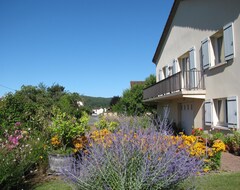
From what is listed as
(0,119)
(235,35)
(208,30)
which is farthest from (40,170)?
(208,30)

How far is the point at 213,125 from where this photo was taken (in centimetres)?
1291

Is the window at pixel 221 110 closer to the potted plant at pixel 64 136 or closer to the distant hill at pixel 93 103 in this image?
the potted plant at pixel 64 136

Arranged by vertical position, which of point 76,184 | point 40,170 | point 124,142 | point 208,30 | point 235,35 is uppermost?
point 208,30

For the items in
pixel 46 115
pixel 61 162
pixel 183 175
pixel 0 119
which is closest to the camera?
pixel 183 175

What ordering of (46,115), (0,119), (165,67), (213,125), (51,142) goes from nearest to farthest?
(51,142), (0,119), (46,115), (213,125), (165,67)

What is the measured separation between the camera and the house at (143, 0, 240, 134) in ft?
36.6

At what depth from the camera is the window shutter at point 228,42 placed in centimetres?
1105

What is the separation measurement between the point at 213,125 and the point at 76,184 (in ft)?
34.9

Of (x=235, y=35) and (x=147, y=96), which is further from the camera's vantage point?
(x=147, y=96)

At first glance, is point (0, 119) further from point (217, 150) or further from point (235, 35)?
point (235, 35)

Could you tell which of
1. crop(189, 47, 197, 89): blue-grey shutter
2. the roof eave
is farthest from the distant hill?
the roof eave

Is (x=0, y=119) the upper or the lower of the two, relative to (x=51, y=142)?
upper

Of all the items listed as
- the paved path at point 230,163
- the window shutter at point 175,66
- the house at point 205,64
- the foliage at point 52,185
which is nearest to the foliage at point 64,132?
the foliage at point 52,185

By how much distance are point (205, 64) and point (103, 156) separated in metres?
11.3
